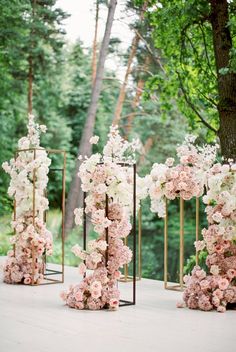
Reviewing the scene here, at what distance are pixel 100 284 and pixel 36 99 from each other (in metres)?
10.9

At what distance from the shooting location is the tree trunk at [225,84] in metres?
6.21

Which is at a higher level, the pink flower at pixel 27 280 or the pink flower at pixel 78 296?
the pink flower at pixel 78 296

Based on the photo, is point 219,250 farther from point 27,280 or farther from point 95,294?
point 27,280

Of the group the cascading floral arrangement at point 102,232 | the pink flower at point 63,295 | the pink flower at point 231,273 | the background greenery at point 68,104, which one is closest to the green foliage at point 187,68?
the background greenery at point 68,104

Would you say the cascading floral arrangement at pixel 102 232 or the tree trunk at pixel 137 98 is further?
the tree trunk at pixel 137 98

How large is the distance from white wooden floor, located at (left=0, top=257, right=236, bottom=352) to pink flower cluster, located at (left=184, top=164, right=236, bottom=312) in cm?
15

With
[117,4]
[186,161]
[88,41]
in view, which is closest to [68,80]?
[88,41]

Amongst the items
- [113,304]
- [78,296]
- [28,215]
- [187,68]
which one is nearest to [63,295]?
[78,296]

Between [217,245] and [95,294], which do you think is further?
[217,245]

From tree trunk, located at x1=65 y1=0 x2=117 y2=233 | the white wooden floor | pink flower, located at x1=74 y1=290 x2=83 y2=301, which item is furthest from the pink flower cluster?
tree trunk, located at x1=65 y1=0 x2=117 y2=233

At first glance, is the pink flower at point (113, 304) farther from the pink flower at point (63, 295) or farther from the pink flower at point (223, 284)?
the pink flower at point (223, 284)

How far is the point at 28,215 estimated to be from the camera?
20.4 feet

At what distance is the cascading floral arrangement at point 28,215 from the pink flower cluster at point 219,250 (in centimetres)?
171

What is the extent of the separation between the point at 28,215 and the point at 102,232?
1.48 metres
